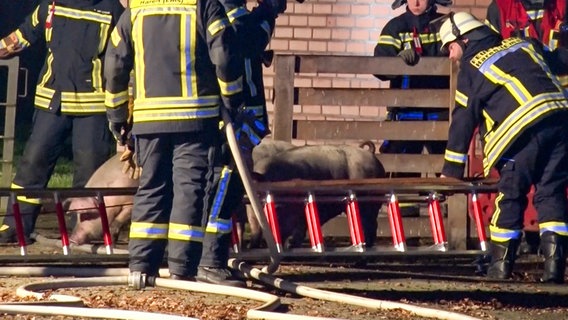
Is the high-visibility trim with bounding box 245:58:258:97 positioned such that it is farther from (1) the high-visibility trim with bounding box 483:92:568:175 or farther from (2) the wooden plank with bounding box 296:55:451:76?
(2) the wooden plank with bounding box 296:55:451:76

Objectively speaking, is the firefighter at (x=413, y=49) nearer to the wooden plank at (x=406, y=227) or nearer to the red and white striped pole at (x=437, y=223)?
the wooden plank at (x=406, y=227)

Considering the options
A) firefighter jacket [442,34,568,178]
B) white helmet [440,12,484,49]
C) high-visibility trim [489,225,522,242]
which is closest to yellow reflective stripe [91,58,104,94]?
white helmet [440,12,484,49]

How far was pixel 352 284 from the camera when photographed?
9.18 m

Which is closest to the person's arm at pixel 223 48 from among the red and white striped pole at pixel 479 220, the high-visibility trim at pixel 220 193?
the high-visibility trim at pixel 220 193

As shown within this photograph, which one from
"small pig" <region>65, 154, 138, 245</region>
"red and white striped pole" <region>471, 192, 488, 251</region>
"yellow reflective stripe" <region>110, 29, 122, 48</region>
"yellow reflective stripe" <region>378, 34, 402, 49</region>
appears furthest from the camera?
"yellow reflective stripe" <region>378, 34, 402, 49</region>

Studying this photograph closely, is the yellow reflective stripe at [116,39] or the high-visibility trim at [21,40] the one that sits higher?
the yellow reflective stripe at [116,39]

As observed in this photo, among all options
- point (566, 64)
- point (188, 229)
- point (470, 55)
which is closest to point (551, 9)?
point (566, 64)

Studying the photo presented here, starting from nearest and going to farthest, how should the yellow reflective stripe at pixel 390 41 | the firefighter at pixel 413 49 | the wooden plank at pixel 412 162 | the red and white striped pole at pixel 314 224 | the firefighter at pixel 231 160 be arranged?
the firefighter at pixel 231 160 < the red and white striped pole at pixel 314 224 < the wooden plank at pixel 412 162 < the firefighter at pixel 413 49 < the yellow reflective stripe at pixel 390 41

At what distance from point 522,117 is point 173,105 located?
2398 millimetres

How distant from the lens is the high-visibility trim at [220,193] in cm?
860

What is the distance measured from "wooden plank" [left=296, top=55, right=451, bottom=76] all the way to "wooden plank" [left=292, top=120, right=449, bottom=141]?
40 centimetres

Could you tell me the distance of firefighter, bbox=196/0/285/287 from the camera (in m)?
8.58

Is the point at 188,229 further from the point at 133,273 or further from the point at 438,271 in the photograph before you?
the point at 438,271

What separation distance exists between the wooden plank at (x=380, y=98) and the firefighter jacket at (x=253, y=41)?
7.56 feet
